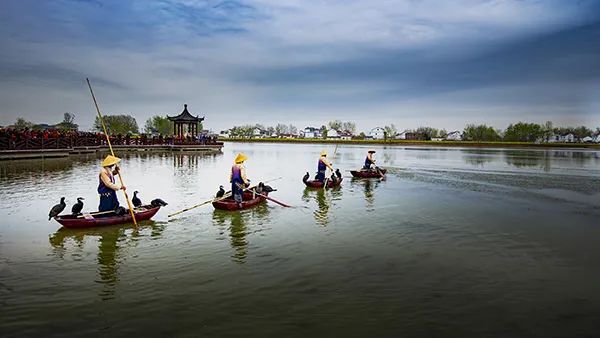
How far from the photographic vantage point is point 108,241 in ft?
30.7

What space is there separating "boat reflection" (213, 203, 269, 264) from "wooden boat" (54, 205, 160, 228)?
1.98 m

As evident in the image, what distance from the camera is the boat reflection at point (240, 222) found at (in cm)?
879

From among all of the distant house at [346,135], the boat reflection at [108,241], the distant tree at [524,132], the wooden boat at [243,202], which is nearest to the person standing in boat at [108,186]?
the boat reflection at [108,241]

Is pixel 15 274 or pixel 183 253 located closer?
pixel 15 274

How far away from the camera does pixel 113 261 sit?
796 centimetres

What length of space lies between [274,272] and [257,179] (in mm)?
15960

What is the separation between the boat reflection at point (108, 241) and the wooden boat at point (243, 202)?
2173 millimetres

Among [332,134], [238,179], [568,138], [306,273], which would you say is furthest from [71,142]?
[568,138]

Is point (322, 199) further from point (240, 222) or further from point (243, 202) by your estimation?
point (240, 222)

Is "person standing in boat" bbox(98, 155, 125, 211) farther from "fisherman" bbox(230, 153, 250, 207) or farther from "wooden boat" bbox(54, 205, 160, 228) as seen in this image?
"fisherman" bbox(230, 153, 250, 207)

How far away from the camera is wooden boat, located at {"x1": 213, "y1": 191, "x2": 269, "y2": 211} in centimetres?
1271

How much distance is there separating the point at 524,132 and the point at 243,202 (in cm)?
12943

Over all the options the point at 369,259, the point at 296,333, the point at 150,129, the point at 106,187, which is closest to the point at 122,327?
the point at 296,333

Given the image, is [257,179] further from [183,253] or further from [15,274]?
[15,274]
